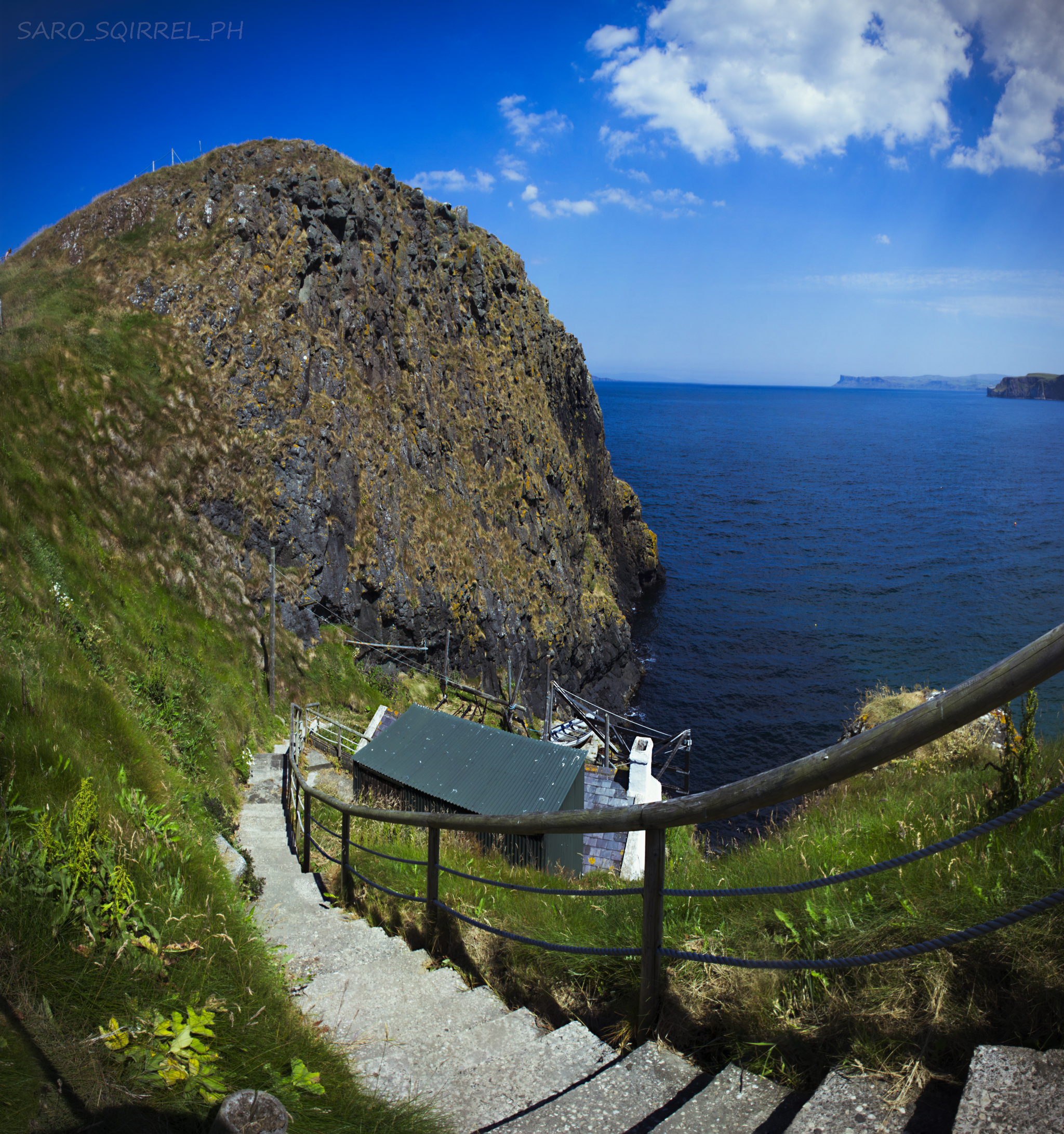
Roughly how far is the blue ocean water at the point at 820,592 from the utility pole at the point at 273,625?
19.0 metres

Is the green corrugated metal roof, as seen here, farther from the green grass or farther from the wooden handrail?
the wooden handrail

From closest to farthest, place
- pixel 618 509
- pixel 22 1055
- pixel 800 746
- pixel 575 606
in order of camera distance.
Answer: pixel 22 1055
pixel 800 746
pixel 575 606
pixel 618 509

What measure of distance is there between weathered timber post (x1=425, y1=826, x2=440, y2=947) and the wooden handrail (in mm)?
1394

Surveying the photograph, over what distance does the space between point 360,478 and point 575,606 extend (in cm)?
1864

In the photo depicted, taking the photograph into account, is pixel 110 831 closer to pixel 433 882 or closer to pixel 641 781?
pixel 433 882

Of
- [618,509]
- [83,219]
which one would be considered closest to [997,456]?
[618,509]

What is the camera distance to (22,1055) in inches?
102

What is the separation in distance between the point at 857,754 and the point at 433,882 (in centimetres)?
341

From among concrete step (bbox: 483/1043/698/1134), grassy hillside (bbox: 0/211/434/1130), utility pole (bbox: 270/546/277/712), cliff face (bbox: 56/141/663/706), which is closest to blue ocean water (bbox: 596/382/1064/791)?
concrete step (bbox: 483/1043/698/1134)

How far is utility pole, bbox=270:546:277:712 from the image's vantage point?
2327 cm

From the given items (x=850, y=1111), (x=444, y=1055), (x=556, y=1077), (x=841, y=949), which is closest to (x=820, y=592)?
(x=841, y=949)

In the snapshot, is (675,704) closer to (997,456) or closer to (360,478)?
(360,478)

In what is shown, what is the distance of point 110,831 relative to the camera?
13.8 ft

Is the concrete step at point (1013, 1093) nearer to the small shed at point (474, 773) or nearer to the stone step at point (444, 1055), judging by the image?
the stone step at point (444, 1055)
